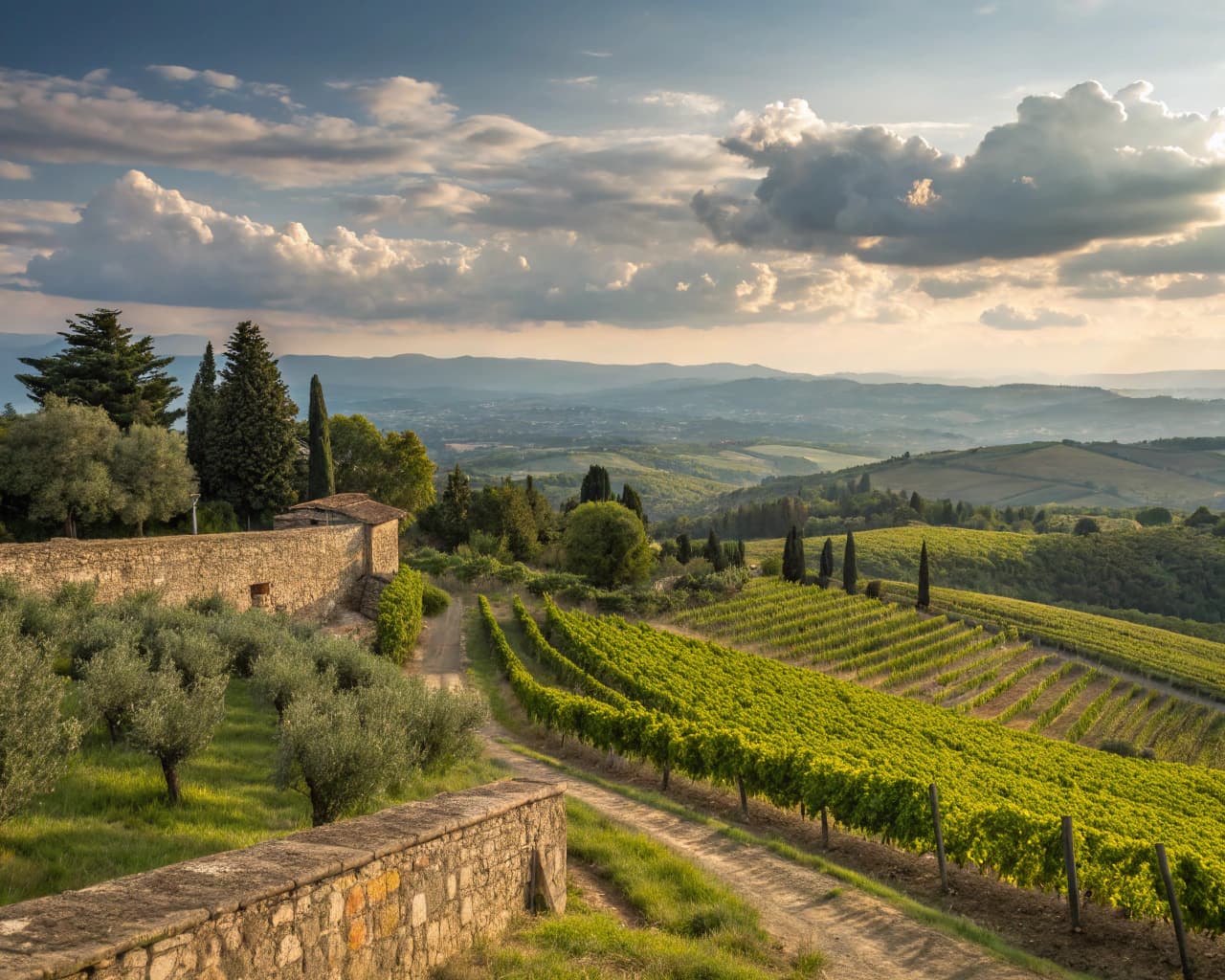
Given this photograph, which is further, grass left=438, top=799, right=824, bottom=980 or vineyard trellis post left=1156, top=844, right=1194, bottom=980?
vineyard trellis post left=1156, top=844, right=1194, bottom=980

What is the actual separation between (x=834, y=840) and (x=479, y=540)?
3735cm

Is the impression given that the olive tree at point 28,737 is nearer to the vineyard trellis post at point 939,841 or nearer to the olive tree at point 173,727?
the olive tree at point 173,727

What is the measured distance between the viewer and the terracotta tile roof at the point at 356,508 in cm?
3120

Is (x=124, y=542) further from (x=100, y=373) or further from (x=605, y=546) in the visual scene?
(x=605, y=546)

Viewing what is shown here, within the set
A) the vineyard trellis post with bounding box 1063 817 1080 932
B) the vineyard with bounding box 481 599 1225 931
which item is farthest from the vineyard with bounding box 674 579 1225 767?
the vineyard trellis post with bounding box 1063 817 1080 932

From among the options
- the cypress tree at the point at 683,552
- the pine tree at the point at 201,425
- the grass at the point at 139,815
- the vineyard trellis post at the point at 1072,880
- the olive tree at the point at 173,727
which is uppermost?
the pine tree at the point at 201,425

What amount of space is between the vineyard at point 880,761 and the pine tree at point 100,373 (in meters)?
18.5

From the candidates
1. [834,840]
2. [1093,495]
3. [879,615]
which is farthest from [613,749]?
[1093,495]

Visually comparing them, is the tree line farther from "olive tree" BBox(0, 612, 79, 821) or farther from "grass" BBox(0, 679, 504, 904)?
"olive tree" BBox(0, 612, 79, 821)

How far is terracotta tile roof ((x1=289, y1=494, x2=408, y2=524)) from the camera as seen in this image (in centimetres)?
3120

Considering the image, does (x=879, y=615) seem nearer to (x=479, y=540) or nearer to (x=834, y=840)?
(x=479, y=540)

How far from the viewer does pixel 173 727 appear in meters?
8.90

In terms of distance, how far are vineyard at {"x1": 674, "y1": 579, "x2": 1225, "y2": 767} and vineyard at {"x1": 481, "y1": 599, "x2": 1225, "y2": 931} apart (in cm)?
739

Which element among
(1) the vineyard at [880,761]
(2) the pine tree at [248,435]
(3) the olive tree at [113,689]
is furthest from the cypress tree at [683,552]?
(3) the olive tree at [113,689]
